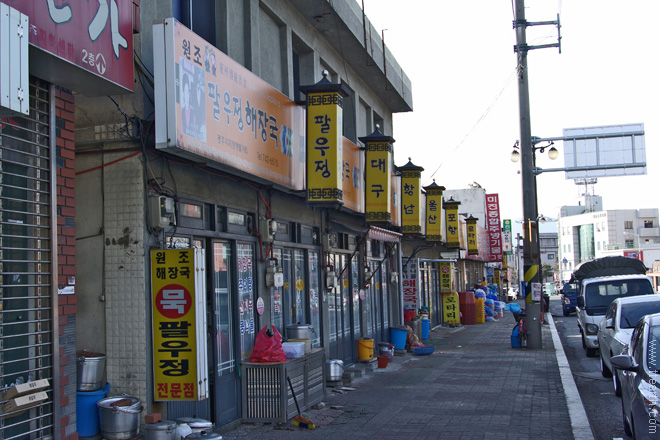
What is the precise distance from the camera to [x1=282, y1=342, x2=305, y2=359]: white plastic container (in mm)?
9859

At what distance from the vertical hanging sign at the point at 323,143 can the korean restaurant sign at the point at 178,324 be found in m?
3.76

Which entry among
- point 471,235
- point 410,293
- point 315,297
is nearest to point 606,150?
point 410,293

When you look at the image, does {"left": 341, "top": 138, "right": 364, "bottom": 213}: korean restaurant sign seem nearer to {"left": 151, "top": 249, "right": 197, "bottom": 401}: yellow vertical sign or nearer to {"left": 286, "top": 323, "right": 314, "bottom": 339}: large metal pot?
{"left": 286, "top": 323, "right": 314, "bottom": 339}: large metal pot

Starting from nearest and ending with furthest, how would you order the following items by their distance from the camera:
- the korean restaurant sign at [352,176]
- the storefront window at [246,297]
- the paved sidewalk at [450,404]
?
the paved sidewalk at [450,404]
the storefront window at [246,297]
the korean restaurant sign at [352,176]

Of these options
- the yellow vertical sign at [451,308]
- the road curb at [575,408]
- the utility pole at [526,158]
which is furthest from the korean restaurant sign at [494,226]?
→ the road curb at [575,408]

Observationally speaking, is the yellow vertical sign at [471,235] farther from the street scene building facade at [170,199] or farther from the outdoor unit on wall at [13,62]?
the outdoor unit on wall at [13,62]

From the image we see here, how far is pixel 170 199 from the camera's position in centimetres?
761

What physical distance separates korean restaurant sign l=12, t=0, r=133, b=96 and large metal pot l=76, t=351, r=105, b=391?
2809 mm

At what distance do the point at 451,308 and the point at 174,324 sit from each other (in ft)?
73.6

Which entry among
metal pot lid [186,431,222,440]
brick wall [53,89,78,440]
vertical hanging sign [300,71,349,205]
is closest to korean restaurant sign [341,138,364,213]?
vertical hanging sign [300,71,349,205]

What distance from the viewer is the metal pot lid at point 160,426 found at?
694cm

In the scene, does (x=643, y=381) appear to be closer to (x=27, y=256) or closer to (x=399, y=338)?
(x=27, y=256)

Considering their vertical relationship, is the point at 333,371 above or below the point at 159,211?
below

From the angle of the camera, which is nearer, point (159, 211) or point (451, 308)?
point (159, 211)
